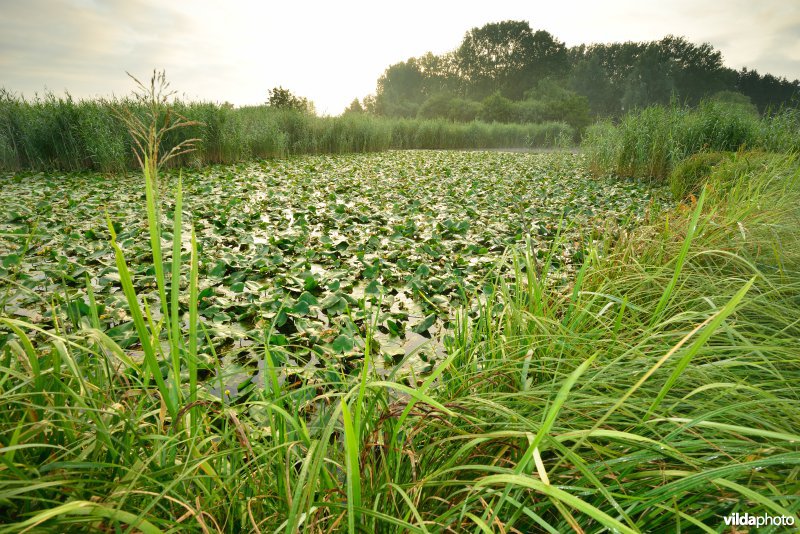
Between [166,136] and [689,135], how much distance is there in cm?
1032

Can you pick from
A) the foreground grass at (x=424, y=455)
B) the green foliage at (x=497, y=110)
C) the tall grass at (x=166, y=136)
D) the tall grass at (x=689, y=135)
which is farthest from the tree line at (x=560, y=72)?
the foreground grass at (x=424, y=455)

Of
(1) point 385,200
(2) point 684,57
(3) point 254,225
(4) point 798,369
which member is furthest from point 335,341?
(2) point 684,57

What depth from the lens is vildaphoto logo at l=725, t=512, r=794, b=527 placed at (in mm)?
721

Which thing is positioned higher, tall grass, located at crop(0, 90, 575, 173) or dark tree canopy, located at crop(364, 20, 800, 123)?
dark tree canopy, located at crop(364, 20, 800, 123)

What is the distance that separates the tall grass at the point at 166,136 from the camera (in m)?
7.07

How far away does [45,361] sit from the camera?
1.34 m

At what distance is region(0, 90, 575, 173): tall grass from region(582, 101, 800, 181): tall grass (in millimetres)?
7828

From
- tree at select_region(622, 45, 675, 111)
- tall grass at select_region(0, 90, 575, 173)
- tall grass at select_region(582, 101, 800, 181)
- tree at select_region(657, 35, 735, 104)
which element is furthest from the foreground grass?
tree at select_region(657, 35, 735, 104)

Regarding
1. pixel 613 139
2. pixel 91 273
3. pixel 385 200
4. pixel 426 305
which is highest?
pixel 613 139

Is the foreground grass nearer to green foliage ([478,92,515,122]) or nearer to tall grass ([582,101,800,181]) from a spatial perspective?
tall grass ([582,101,800,181])

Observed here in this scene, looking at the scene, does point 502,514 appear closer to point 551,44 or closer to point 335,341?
point 335,341

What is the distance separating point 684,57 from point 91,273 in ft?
204

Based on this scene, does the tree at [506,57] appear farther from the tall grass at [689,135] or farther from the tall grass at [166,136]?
the tall grass at [689,135]

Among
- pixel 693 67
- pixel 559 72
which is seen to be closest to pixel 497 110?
pixel 559 72
